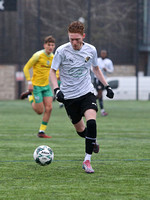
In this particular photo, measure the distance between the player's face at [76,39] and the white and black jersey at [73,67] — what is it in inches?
4.7

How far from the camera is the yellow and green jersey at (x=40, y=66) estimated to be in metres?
11.9

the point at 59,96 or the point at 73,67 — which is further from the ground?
A: the point at 73,67

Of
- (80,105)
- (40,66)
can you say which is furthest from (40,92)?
(80,105)

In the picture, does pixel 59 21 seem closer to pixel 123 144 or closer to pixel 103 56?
pixel 103 56

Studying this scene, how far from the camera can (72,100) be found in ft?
24.7

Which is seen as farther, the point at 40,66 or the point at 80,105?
the point at 40,66

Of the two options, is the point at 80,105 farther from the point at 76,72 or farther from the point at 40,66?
the point at 40,66

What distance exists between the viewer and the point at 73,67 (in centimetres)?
747

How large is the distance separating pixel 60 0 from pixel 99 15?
2.63m

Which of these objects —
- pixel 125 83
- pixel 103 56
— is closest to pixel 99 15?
pixel 125 83

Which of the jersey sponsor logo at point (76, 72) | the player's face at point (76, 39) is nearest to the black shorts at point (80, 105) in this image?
the jersey sponsor logo at point (76, 72)

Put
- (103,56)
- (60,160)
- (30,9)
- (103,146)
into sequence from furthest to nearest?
(30,9) → (103,56) → (103,146) → (60,160)

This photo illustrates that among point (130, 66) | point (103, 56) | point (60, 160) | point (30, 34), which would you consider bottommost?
point (130, 66)

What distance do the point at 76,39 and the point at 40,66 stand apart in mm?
4950
